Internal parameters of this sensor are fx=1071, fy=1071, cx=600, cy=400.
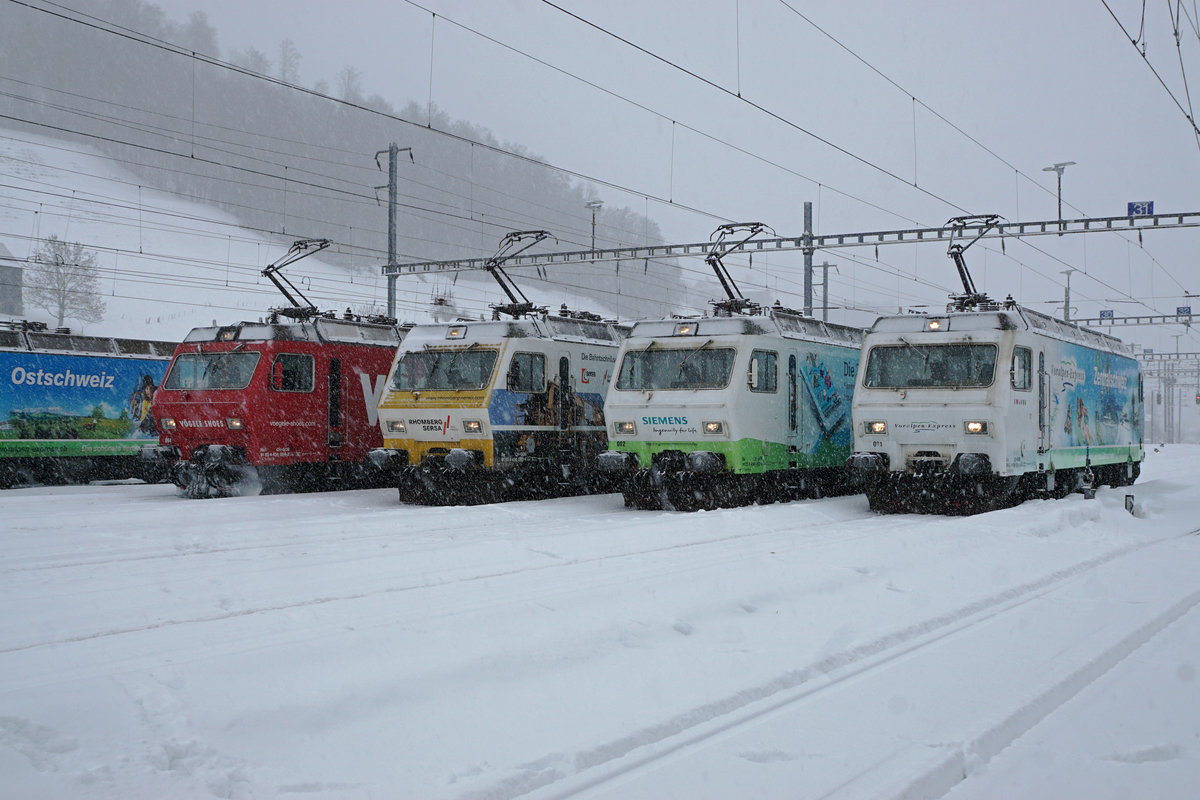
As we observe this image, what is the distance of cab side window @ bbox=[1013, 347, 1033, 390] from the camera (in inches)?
588

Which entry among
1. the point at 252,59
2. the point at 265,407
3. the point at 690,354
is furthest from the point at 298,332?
the point at 252,59

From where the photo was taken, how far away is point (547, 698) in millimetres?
5672

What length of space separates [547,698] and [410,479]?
37.8 feet

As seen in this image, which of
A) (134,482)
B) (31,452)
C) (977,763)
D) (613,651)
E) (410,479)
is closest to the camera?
(977,763)

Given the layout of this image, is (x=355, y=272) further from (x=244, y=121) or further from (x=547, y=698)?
(x=547, y=698)

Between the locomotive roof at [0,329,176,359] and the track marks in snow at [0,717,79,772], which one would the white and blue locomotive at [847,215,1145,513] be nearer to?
the track marks in snow at [0,717,79,772]

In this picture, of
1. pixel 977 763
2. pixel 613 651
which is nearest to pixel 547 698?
pixel 613 651

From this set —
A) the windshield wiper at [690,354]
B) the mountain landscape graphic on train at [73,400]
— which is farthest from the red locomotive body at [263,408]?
the windshield wiper at [690,354]

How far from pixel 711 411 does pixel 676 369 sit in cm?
106

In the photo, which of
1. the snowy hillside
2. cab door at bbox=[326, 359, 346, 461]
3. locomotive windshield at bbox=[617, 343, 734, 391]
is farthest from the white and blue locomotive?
the snowy hillside

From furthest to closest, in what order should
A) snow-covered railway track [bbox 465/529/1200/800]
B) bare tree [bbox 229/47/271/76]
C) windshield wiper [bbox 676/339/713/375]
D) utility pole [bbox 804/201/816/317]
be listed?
bare tree [bbox 229/47/271/76]
utility pole [bbox 804/201/816/317]
windshield wiper [bbox 676/339/713/375]
snow-covered railway track [bbox 465/529/1200/800]

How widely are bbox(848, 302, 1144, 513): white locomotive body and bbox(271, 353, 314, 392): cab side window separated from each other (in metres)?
9.13

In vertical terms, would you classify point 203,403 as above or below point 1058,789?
above

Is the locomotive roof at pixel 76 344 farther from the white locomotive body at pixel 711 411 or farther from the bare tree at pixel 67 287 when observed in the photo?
the bare tree at pixel 67 287
